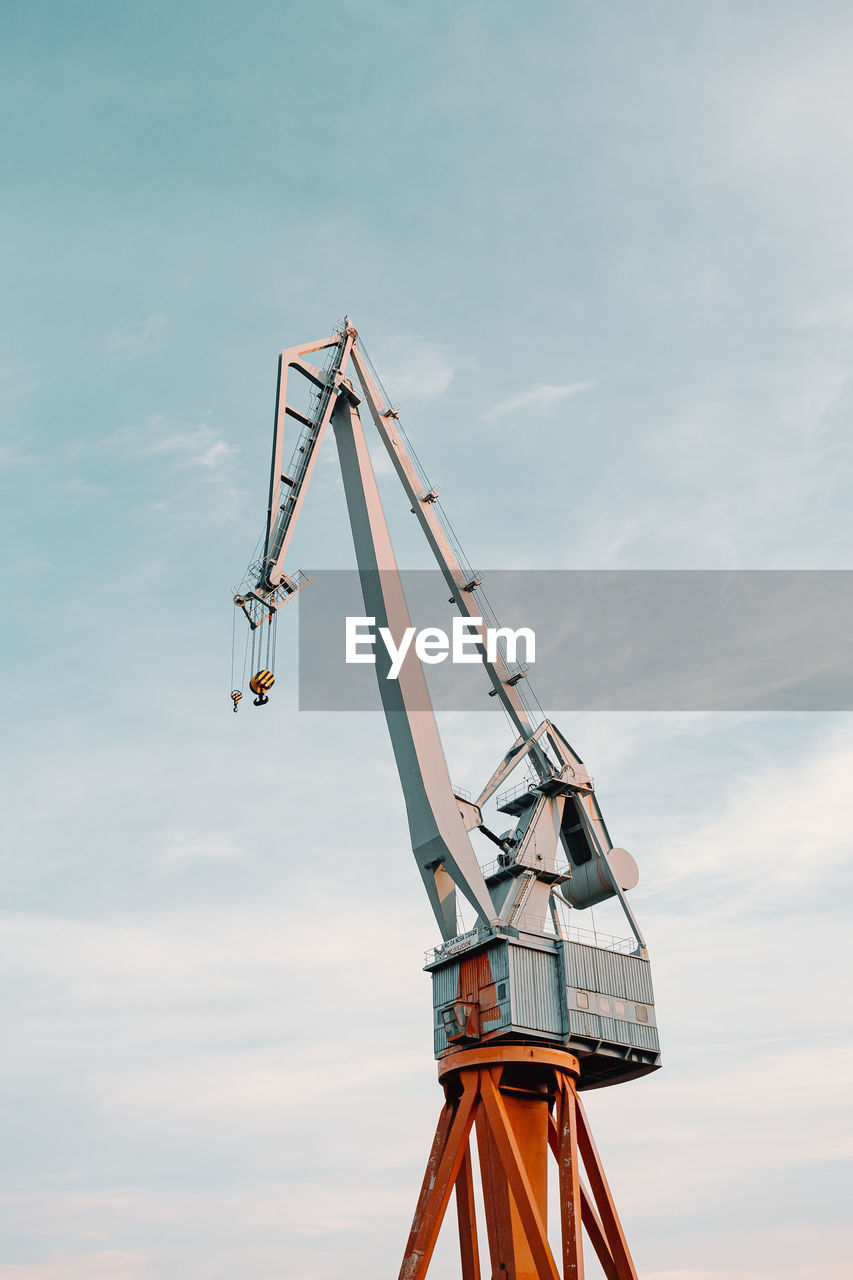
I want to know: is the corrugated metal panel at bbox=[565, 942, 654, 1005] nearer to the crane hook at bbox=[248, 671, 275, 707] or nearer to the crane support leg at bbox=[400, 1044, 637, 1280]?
the crane support leg at bbox=[400, 1044, 637, 1280]

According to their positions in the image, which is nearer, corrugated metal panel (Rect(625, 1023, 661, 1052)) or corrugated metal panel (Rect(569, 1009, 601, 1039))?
corrugated metal panel (Rect(569, 1009, 601, 1039))

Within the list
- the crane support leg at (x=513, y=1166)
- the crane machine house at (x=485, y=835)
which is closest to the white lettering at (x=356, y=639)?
the crane machine house at (x=485, y=835)

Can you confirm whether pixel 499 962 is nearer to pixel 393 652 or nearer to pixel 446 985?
pixel 446 985

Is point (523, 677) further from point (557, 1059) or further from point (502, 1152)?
point (502, 1152)

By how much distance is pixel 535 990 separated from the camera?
32.9 metres

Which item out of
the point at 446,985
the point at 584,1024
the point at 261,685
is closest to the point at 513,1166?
the point at 584,1024

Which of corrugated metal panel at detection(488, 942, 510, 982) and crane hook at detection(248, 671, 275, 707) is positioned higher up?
crane hook at detection(248, 671, 275, 707)

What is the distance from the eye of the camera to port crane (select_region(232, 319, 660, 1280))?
31.6 meters

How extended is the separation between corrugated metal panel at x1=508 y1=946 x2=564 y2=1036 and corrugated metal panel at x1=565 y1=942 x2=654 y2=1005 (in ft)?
1.88

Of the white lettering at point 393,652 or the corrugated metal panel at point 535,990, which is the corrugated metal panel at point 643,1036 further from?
the white lettering at point 393,652

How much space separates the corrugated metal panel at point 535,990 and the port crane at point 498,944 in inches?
1.8

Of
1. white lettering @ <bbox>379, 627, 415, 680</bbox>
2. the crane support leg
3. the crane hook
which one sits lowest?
the crane support leg

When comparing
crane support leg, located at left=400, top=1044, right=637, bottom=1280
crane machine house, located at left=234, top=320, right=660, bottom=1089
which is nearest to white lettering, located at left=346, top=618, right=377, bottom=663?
crane machine house, located at left=234, top=320, right=660, bottom=1089

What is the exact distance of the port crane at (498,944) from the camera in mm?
31562
